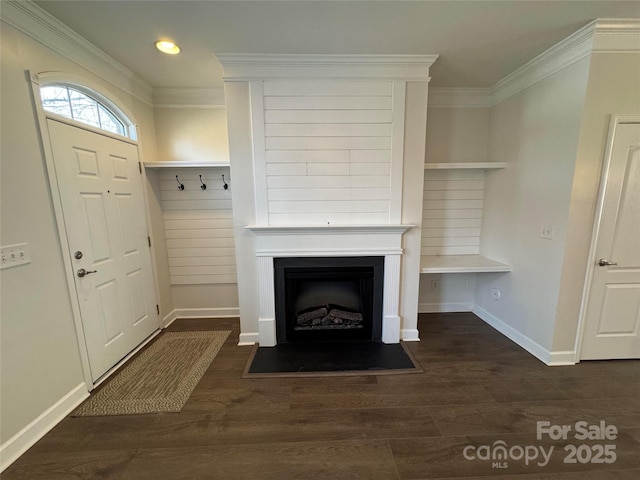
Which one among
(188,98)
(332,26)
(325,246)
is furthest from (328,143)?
(188,98)

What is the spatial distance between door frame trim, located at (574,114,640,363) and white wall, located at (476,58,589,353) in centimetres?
22

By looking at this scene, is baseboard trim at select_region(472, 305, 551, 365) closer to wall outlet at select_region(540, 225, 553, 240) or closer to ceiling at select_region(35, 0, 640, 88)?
wall outlet at select_region(540, 225, 553, 240)

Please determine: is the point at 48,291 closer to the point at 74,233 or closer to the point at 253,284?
the point at 74,233

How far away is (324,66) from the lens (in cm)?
226

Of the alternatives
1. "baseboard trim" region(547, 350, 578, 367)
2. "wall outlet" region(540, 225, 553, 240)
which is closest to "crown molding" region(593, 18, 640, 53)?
"wall outlet" region(540, 225, 553, 240)

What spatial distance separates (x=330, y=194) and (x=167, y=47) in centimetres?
179

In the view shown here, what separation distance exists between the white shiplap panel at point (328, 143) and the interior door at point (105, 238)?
4.63 feet

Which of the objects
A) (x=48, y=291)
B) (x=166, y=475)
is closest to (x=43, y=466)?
(x=166, y=475)

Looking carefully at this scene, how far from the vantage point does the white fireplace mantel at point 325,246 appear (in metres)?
2.43

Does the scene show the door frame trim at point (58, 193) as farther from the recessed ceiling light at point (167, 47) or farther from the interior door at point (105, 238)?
the recessed ceiling light at point (167, 47)

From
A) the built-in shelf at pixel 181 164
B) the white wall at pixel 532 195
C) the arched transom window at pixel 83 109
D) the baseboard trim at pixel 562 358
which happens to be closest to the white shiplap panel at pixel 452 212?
the white wall at pixel 532 195

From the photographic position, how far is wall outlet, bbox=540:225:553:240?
2234 mm

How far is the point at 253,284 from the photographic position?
2.60m

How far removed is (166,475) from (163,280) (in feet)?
6.88
